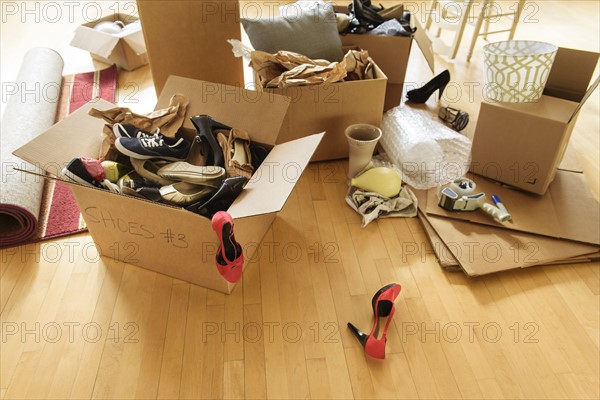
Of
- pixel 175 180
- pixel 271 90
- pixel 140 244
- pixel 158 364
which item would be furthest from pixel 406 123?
pixel 158 364

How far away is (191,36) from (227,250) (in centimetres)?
136

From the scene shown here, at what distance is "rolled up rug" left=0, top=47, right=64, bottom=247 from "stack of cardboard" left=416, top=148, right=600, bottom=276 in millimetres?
1509

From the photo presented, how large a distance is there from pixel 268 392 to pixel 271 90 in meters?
1.17

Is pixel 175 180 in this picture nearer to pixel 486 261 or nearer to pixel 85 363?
pixel 85 363

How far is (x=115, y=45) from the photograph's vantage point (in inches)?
108

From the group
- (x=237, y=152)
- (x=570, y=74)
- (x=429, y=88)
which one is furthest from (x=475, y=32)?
(x=237, y=152)

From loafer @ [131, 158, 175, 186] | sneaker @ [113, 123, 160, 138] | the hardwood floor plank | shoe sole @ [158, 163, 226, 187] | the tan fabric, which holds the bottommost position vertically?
the hardwood floor plank

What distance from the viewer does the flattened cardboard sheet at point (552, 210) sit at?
1.70 meters

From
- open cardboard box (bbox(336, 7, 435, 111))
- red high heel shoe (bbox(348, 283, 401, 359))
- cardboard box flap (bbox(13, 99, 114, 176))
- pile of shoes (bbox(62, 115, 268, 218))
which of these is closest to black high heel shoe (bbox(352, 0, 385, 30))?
open cardboard box (bbox(336, 7, 435, 111))

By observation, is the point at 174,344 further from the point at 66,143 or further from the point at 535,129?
the point at 535,129

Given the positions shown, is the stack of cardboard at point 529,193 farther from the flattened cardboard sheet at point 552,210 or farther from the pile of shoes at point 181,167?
the pile of shoes at point 181,167

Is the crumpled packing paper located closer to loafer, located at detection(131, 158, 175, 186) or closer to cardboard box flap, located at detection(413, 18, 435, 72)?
loafer, located at detection(131, 158, 175, 186)

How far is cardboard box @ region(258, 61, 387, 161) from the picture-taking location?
6.23 feet

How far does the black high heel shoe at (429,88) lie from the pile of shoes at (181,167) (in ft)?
3.69
